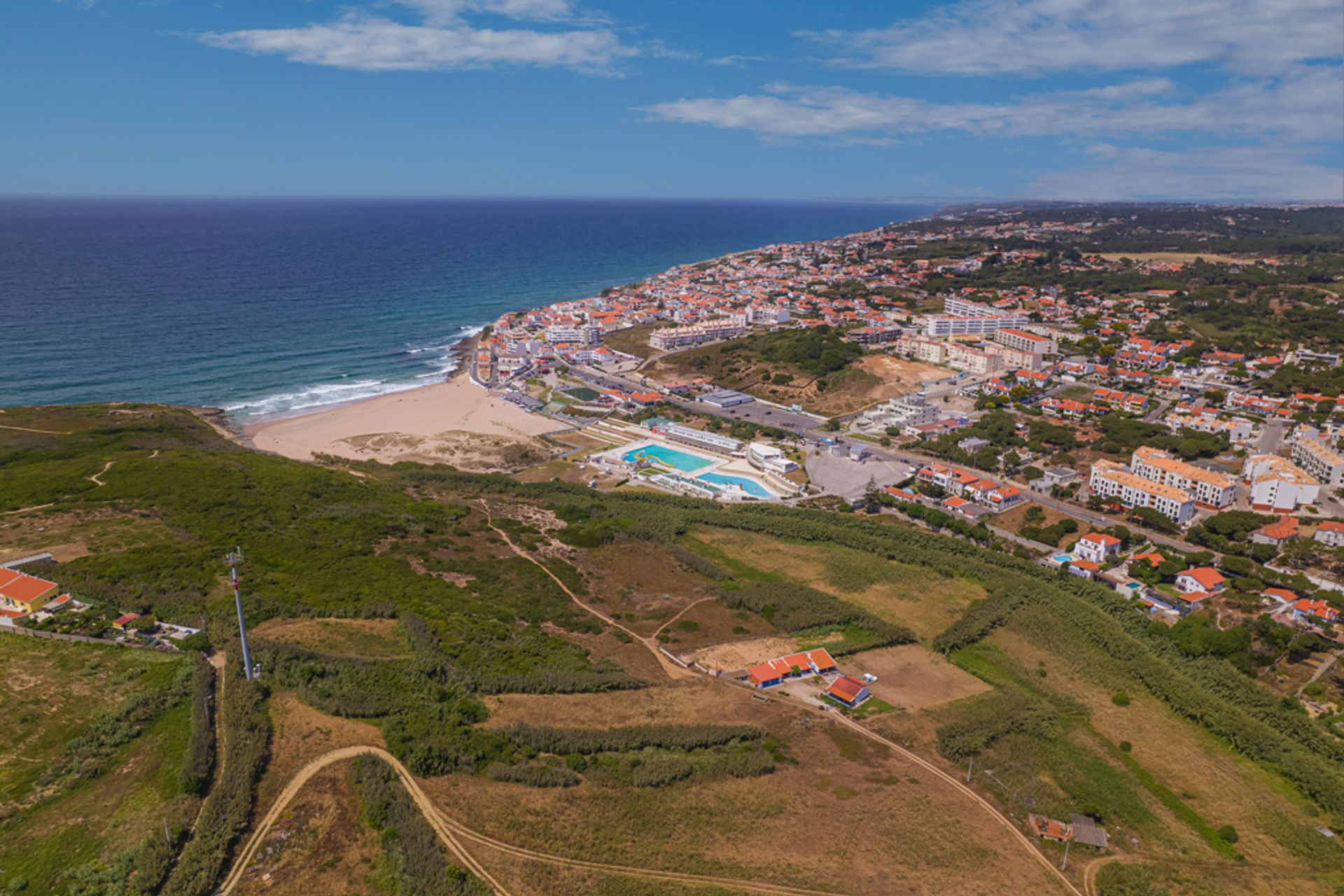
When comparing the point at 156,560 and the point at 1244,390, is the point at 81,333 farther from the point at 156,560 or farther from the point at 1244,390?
the point at 1244,390

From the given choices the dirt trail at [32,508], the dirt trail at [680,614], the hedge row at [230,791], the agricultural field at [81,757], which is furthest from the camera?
the dirt trail at [32,508]

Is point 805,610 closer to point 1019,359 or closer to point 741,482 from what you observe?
point 741,482

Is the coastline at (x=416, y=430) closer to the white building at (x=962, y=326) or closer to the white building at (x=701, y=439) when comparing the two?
the white building at (x=701, y=439)

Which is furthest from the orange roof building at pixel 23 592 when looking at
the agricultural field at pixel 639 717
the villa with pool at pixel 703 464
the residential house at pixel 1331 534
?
the residential house at pixel 1331 534

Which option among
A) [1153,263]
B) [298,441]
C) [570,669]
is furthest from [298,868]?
[1153,263]

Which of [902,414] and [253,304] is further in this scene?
[253,304]

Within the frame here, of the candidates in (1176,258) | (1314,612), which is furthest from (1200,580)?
(1176,258)
